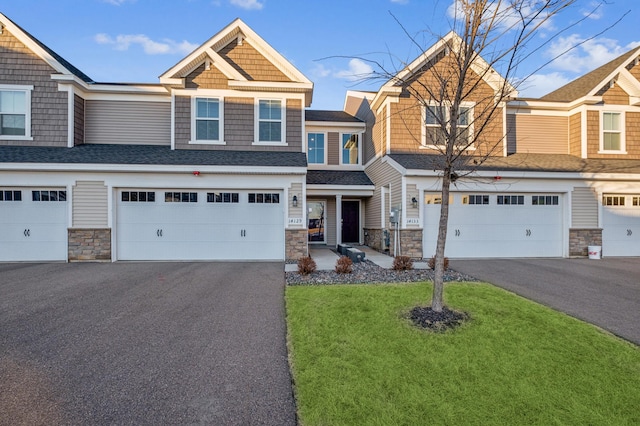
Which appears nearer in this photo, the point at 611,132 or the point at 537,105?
the point at 611,132

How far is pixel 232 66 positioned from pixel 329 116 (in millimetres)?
5982

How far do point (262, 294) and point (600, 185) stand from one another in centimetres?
1218

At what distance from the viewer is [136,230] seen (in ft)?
33.2

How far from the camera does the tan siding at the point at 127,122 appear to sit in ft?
37.4

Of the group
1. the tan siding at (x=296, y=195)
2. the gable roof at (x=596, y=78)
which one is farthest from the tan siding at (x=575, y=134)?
the tan siding at (x=296, y=195)

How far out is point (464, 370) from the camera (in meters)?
3.29

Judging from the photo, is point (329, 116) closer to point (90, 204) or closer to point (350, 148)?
point (350, 148)

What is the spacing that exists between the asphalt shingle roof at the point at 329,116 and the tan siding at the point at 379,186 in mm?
2833

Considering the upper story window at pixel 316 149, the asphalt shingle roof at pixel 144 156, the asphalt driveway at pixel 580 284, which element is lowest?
the asphalt driveway at pixel 580 284

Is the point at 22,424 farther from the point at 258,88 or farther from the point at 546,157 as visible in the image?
the point at 546,157

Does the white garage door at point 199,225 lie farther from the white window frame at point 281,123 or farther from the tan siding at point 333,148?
the tan siding at point 333,148

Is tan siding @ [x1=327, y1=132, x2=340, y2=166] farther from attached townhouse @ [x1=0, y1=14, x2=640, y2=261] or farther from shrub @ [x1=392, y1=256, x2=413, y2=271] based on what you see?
shrub @ [x1=392, y1=256, x2=413, y2=271]

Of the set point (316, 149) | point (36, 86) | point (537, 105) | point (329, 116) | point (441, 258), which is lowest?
point (441, 258)

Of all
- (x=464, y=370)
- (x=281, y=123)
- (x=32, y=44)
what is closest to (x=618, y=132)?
(x=281, y=123)
